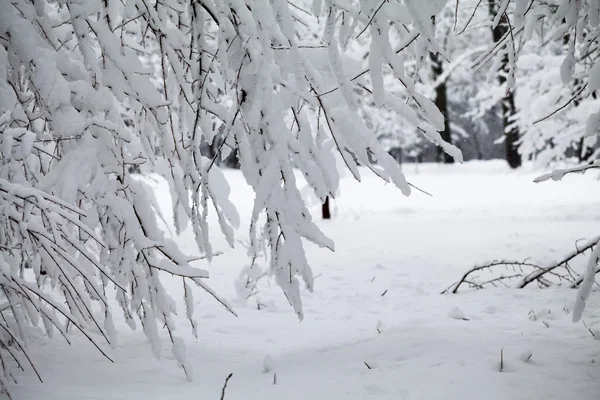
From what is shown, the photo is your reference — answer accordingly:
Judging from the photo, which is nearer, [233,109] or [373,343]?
[233,109]

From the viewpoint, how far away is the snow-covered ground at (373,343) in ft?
7.25

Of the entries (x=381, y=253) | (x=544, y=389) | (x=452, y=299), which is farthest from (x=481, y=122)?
(x=544, y=389)

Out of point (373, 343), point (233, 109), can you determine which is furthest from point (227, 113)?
point (373, 343)

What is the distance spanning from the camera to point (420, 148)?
28812 millimetres

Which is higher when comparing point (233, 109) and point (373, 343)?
point (233, 109)

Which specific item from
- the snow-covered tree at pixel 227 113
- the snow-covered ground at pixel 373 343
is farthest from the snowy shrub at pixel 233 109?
the snow-covered ground at pixel 373 343

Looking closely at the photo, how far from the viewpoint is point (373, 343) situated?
2.81 metres

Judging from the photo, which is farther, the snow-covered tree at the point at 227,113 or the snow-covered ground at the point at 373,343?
the snow-covered ground at the point at 373,343

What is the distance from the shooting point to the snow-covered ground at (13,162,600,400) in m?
2.21

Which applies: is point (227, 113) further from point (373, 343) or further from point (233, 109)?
point (373, 343)

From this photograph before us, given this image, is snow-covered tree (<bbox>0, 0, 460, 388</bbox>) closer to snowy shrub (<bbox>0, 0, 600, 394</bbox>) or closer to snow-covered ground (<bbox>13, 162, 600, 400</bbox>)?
snowy shrub (<bbox>0, 0, 600, 394</bbox>)

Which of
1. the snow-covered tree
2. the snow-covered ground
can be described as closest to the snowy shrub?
the snow-covered tree

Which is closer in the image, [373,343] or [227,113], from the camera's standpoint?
[227,113]

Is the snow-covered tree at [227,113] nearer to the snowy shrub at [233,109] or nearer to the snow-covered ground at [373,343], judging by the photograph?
the snowy shrub at [233,109]
